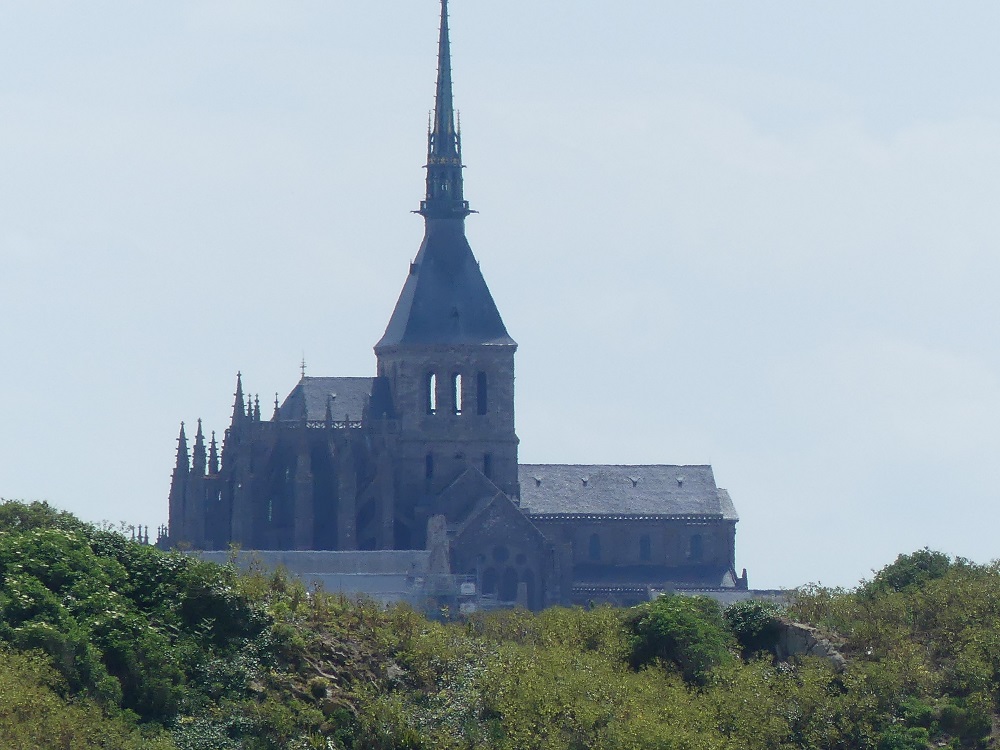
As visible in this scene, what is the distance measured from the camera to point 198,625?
5038cm

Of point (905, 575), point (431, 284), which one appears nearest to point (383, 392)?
point (431, 284)

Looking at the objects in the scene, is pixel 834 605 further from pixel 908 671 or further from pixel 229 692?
pixel 229 692

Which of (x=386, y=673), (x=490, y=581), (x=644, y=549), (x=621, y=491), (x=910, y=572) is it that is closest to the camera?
(x=386, y=673)

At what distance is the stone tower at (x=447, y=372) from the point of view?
134m

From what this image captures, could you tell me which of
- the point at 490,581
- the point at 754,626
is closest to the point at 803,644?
the point at 754,626

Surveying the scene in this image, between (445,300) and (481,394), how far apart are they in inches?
189

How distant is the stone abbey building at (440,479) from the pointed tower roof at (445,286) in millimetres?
68

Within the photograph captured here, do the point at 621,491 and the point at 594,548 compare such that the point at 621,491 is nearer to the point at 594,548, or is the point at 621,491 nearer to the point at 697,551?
the point at 594,548

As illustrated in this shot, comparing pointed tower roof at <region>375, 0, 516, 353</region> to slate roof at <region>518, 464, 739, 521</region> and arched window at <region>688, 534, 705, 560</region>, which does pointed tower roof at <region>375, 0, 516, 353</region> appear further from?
arched window at <region>688, 534, 705, 560</region>

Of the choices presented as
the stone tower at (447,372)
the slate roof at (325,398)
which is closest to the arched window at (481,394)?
the stone tower at (447,372)

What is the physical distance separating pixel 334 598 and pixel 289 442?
7829 cm

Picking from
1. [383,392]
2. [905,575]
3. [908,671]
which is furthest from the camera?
[383,392]

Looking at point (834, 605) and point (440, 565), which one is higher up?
point (440, 565)

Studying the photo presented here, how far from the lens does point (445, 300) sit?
5320 inches
